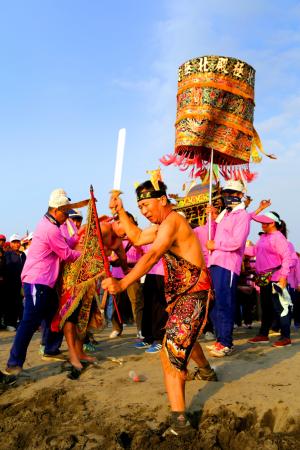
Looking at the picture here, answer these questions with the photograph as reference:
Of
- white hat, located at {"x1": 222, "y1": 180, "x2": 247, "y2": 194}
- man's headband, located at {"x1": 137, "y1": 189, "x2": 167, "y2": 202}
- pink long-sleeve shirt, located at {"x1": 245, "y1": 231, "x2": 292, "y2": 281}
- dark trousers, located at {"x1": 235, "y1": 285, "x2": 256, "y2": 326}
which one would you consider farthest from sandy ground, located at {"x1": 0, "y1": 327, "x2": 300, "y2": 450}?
dark trousers, located at {"x1": 235, "y1": 285, "x2": 256, "y2": 326}

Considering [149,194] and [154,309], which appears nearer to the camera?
[149,194]

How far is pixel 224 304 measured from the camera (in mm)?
5422

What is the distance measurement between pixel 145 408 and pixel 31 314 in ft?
5.90

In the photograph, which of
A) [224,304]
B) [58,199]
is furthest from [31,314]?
[224,304]

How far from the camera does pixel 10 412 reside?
3.71 m

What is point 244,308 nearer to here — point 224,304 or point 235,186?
point 224,304

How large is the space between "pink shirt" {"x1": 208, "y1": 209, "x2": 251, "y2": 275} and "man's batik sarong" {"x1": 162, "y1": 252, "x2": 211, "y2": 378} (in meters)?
2.04

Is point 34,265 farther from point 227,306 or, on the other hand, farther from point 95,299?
point 227,306

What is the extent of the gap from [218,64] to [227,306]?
3464 millimetres

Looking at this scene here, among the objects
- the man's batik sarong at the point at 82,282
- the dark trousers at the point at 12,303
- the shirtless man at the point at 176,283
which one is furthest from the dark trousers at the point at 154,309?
the dark trousers at the point at 12,303

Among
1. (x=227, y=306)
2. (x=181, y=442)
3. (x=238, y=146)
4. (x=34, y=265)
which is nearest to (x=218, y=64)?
(x=238, y=146)

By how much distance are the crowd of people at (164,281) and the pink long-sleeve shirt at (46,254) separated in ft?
0.04

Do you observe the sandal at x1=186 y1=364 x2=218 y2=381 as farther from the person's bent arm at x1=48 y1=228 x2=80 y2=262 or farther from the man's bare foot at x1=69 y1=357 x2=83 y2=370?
the person's bent arm at x1=48 y1=228 x2=80 y2=262

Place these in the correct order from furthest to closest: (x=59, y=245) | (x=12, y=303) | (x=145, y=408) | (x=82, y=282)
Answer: (x=12, y=303) < (x=82, y=282) < (x=59, y=245) < (x=145, y=408)
